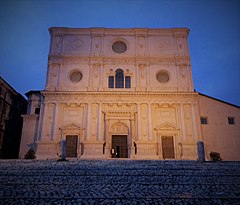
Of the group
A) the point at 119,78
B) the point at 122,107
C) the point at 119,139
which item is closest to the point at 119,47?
the point at 119,78

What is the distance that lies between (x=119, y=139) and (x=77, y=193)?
17.0 m

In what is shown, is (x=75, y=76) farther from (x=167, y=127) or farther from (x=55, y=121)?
(x=167, y=127)

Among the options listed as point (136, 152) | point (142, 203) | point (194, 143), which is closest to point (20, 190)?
point (142, 203)

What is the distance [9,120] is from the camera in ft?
83.8

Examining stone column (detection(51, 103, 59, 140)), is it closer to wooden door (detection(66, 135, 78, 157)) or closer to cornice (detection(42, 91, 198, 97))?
wooden door (detection(66, 135, 78, 157))

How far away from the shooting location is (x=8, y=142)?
25.2 metres

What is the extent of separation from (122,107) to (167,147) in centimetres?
645

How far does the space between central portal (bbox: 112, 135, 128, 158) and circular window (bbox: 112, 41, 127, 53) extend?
10961mm

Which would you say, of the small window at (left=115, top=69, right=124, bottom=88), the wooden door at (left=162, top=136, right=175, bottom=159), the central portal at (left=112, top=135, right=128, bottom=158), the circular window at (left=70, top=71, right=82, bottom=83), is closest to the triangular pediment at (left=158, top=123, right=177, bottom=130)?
the wooden door at (left=162, top=136, right=175, bottom=159)

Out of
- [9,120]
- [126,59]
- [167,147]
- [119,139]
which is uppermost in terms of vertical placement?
[126,59]

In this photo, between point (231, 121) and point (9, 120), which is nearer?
point (231, 121)

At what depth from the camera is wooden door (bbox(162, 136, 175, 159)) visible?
2084 cm

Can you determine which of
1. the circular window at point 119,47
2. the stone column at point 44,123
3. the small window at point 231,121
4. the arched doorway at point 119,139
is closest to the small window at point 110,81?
the circular window at point 119,47

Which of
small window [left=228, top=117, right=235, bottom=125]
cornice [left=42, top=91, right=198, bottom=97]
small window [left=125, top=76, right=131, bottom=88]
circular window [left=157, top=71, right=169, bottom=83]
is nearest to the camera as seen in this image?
cornice [left=42, top=91, right=198, bottom=97]
